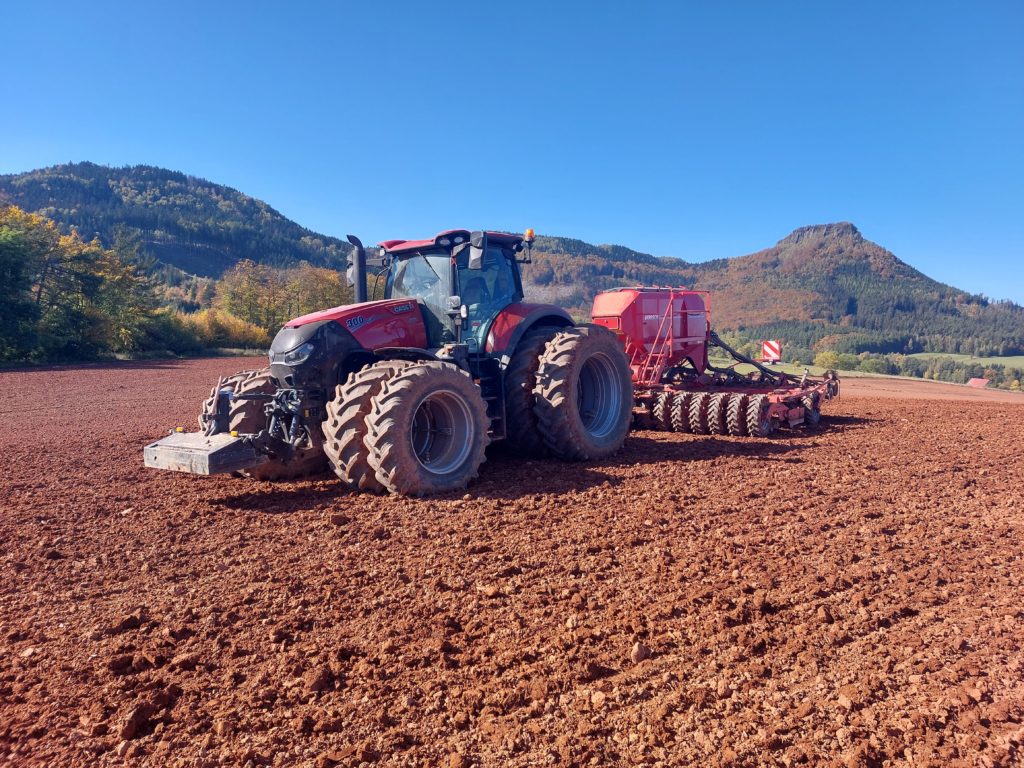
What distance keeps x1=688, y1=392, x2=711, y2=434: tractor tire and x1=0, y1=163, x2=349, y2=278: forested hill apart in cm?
9321

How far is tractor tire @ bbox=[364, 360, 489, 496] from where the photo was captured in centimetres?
558

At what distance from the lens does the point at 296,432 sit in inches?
234

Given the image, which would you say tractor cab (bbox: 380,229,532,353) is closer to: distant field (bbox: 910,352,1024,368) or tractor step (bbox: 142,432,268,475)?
tractor step (bbox: 142,432,268,475)

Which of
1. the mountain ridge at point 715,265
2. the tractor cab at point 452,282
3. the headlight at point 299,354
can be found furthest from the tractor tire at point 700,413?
the mountain ridge at point 715,265

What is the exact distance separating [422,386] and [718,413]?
17.6 feet

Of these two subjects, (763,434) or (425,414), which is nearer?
(425,414)

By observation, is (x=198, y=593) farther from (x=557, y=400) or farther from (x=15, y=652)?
(x=557, y=400)

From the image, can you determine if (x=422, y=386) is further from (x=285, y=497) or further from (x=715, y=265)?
(x=715, y=265)

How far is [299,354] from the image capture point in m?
6.03

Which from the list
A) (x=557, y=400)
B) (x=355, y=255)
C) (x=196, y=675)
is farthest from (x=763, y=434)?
(x=196, y=675)

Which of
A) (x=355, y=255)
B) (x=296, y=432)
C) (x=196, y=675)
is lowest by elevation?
(x=196, y=675)

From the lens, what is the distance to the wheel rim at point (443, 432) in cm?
625

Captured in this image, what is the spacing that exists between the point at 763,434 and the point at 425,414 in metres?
5.40

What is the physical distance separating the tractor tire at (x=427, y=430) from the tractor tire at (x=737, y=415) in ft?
15.1
